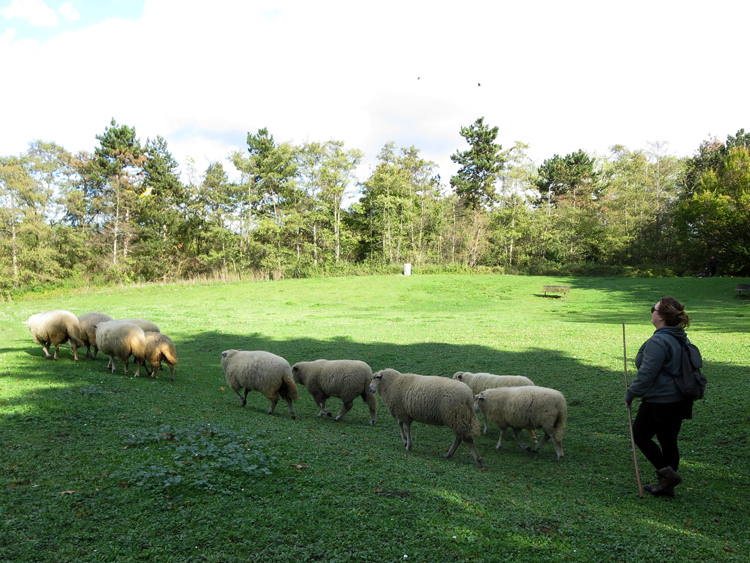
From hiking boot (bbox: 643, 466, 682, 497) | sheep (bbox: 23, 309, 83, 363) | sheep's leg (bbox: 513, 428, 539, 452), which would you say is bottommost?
sheep's leg (bbox: 513, 428, 539, 452)

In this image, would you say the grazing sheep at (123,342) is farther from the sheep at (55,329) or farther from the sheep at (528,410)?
the sheep at (528,410)

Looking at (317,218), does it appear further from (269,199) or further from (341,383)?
(341,383)

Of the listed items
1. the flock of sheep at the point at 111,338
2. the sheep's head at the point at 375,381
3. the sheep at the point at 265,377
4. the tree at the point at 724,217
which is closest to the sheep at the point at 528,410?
the sheep's head at the point at 375,381

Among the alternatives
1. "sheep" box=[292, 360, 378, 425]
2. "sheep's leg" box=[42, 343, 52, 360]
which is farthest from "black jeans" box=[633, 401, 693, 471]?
"sheep's leg" box=[42, 343, 52, 360]

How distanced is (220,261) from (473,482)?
52371mm

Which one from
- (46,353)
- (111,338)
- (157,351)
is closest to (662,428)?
(157,351)

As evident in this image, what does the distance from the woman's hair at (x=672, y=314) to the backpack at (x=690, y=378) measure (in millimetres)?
331

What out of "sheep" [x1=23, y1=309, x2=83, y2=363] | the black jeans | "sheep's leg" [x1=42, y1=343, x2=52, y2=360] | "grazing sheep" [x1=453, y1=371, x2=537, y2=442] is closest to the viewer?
the black jeans

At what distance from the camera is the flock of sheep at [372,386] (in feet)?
23.1

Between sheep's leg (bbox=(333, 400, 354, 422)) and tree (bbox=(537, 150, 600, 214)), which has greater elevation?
tree (bbox=(537, 150, 600, 214))

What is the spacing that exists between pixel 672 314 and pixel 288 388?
6680mm

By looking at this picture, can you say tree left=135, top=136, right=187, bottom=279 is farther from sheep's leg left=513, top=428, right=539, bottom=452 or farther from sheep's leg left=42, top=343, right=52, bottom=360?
sheep's leg left=513, top=428, right=539, bottom=452

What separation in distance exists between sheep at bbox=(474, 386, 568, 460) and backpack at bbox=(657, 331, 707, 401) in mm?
2158

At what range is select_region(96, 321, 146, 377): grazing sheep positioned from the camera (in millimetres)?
10586
